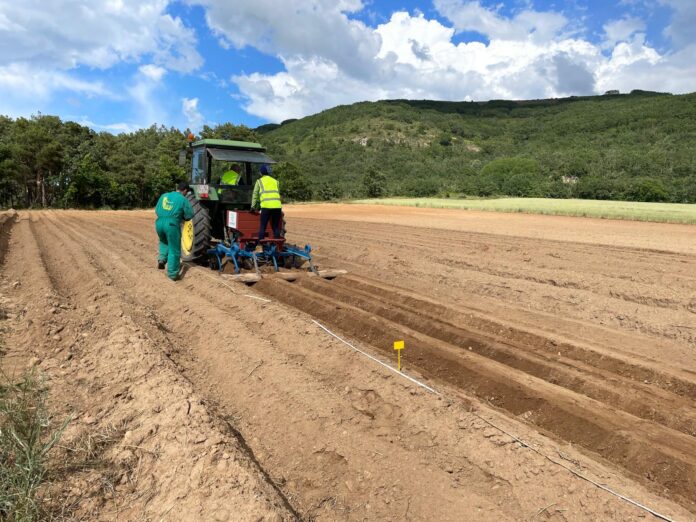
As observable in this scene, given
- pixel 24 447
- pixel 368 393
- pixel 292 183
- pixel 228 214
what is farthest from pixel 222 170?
pixel 292 183

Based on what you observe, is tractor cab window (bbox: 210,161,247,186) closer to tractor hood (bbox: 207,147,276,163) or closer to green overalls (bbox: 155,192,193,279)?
tractor hood (bbox: 207,147,276,163)

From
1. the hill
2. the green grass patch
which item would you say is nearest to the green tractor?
the green grass patch

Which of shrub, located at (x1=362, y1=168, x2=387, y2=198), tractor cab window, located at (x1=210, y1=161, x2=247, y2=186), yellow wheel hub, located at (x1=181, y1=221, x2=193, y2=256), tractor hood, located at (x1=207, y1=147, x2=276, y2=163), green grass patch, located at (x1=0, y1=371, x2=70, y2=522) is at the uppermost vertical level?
shrub, located at (x1=362, y1=168, x2=387, y2=198)

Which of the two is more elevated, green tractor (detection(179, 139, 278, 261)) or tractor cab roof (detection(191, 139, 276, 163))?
tractor cab roof (detection(191, 139, 276, 163))

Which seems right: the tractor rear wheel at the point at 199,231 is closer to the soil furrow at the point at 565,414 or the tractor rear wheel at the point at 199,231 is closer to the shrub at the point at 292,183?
the soil furrow at the point at 565,414

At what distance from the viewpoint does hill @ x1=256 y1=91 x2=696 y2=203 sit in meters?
54.5

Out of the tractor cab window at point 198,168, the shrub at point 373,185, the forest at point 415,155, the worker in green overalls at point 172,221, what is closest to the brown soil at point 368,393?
the worker in green overalls at point 172,221

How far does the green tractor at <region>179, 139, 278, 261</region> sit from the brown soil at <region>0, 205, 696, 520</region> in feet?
3.44

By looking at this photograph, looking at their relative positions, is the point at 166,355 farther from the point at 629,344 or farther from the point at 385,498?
the point at 629,344

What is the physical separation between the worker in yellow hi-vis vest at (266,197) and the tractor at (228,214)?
Answer: 0.32 m

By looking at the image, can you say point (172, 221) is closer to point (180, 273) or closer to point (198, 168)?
point (180, 273)

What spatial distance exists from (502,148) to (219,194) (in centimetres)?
9756

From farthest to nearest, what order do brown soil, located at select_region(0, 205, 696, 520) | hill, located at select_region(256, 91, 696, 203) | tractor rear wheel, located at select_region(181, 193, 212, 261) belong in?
hill, located at select_region(256, 91, 696, 203)
tractor rear wheel, located at select_region(181, 193, 212, 261)
brown soil, located at select_region(0, 205, 696, 520)

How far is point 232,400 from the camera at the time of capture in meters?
3.54
